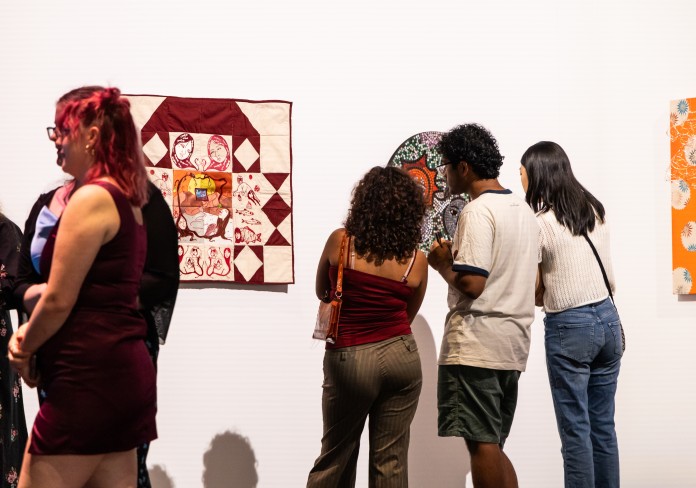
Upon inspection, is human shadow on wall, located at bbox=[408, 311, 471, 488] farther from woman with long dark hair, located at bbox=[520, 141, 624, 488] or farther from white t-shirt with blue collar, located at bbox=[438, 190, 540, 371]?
white t-shirt with blue collar, located at bbox=[438, 190, 540, 371]

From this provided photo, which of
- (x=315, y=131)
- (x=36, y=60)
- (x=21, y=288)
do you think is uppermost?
(x=36, y=60)

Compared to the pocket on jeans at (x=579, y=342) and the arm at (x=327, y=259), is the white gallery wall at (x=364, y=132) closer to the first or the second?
the arm at (x=327, y=259)

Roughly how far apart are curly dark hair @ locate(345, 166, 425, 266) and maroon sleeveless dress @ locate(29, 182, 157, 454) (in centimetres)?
105

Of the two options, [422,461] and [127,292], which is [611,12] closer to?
[422,461]

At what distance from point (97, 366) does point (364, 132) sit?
2129 mm

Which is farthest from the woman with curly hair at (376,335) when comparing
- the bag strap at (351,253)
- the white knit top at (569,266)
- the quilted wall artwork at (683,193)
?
the quilted wall artwork at (683,193)

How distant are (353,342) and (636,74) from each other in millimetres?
2147

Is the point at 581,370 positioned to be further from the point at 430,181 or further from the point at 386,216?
the point at 430,181

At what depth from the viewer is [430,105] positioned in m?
Answer: 3.67

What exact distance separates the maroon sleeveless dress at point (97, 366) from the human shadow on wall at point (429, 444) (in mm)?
2076

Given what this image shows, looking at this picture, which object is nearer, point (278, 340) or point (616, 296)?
point (278, 340)

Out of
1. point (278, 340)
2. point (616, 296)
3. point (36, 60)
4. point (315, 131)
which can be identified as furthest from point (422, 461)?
point (36, 60)

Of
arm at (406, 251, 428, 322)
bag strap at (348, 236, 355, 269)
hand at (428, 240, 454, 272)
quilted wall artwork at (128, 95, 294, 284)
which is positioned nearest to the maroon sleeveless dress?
bag strap at (348, 236, 355, 269)

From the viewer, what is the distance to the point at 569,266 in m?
2.97
